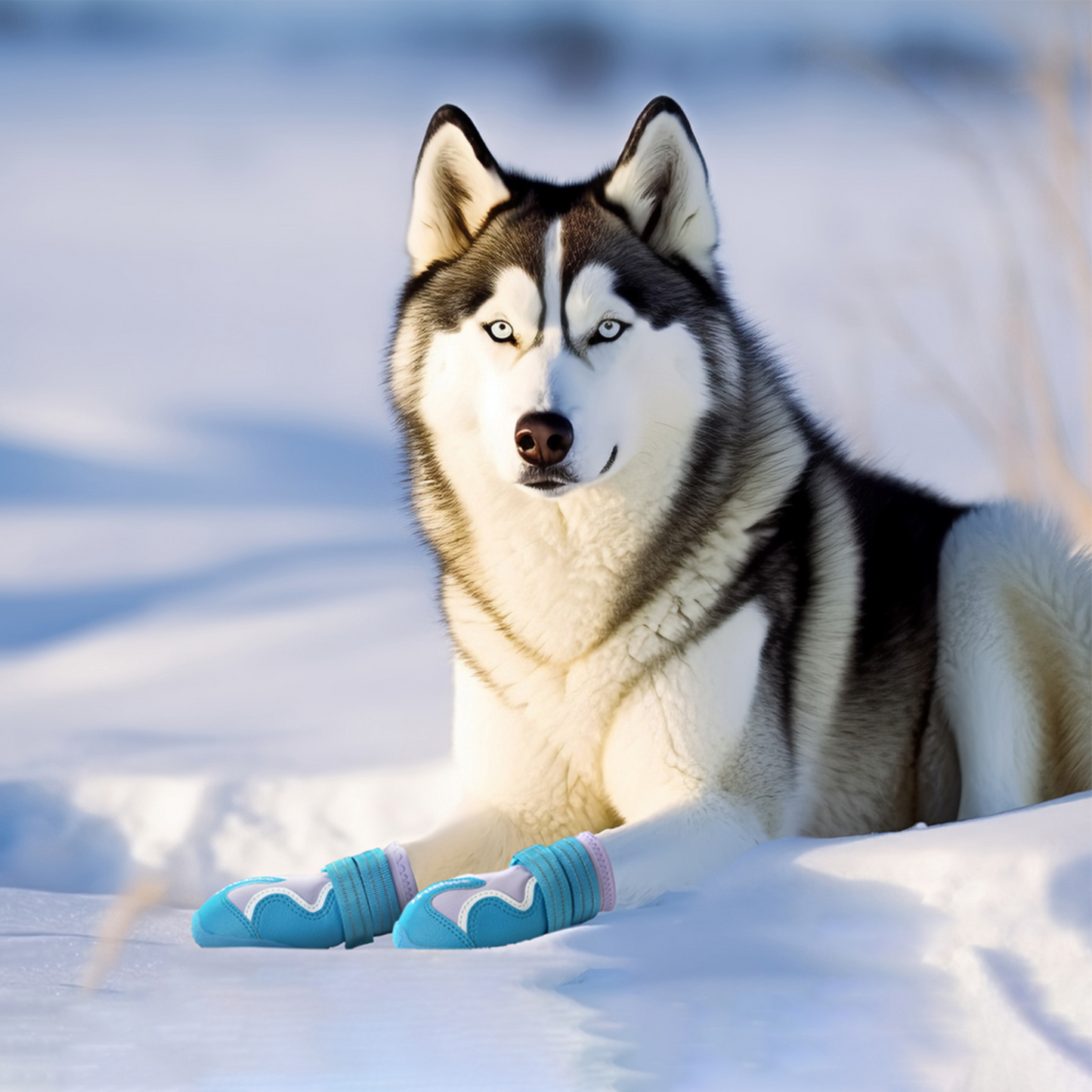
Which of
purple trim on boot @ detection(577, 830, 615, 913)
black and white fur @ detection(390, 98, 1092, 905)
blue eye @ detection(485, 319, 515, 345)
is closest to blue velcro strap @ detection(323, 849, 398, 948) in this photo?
black and white fur @ detection(390, 98, 1092, 905)

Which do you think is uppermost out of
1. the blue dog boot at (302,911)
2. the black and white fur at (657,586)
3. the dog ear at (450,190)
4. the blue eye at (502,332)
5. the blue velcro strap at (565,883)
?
the dog ear at (450,190)

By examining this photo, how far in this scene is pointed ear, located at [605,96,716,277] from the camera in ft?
8.13

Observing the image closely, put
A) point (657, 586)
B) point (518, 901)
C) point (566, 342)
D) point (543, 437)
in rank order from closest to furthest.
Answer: point (518, 901) → point (543, 437) → point (566, 342) → point (657, 586)

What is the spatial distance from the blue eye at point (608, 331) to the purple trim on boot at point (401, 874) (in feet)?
3.18

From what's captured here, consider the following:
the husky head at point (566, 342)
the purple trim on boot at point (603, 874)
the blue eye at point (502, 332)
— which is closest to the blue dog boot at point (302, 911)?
the purple trim on boot at point (603, 874)

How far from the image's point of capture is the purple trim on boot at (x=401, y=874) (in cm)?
218

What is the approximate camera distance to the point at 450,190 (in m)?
2.60

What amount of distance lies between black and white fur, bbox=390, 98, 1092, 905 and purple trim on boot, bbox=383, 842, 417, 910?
0.17 metres

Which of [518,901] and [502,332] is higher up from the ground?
[502,332]

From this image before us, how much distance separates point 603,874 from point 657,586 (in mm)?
612

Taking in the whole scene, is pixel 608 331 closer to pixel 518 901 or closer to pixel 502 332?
pixel 502 332

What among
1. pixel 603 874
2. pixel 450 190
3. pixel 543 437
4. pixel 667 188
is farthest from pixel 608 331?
pixel 603 874

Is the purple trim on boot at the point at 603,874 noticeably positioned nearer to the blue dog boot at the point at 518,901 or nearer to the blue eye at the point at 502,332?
the blue dog boot at the point at 518,901

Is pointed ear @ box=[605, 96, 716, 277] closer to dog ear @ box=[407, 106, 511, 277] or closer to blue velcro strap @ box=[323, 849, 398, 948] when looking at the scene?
dog ear @ box=[407, 106, 511, 277]
